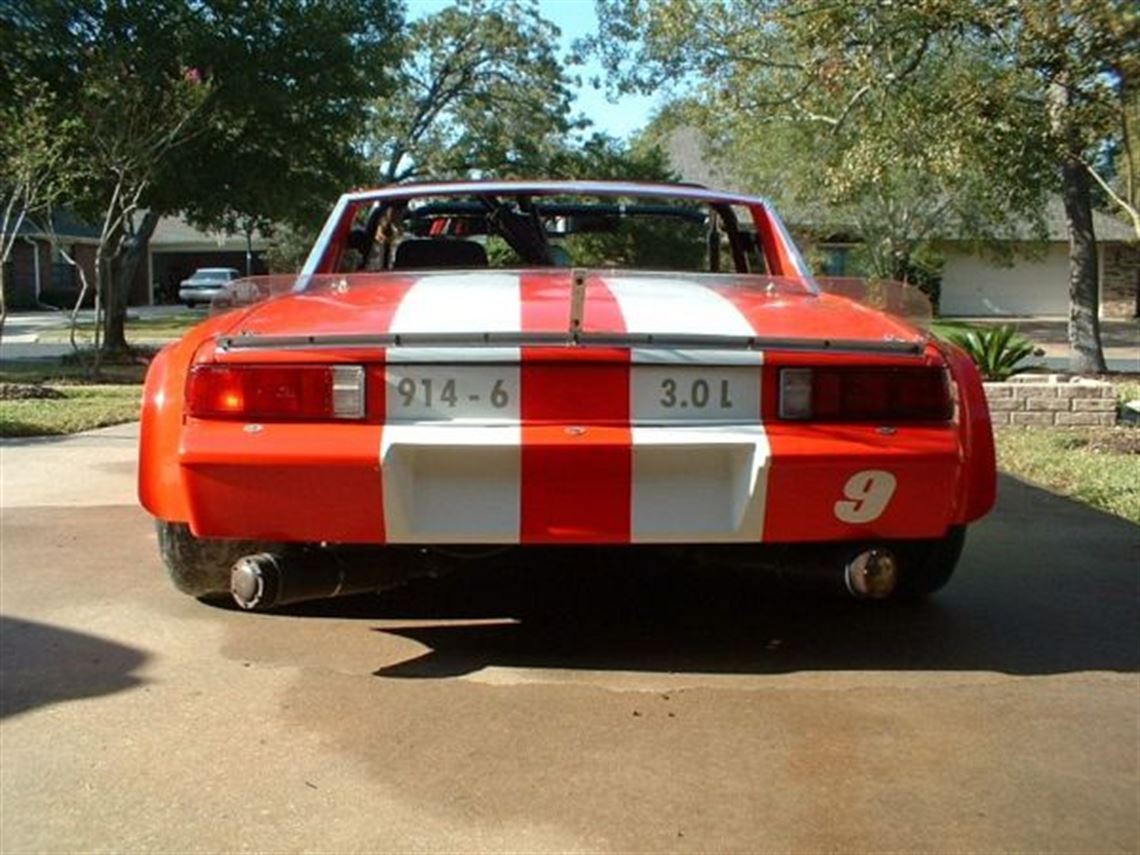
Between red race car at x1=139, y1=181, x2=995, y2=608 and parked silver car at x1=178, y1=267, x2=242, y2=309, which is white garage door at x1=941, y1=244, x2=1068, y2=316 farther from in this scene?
red race car at x1=139, y1=181, x2=995, y2=608

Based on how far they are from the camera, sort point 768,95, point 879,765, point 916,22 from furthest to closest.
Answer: point 768,95 < point 916,22 < point 879,765

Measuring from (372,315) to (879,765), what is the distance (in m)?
1.85

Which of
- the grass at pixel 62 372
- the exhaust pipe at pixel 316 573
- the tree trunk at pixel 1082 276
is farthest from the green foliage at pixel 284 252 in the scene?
the exhaust pipe at pixel 316 573

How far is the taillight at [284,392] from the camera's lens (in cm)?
339

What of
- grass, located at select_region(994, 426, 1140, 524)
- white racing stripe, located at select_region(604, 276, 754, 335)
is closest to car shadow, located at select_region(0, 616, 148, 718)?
white racing stripe, located at select_region(604, 276, 754, 335)

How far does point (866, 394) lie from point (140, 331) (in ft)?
85.9

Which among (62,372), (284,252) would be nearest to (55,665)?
(62,372)

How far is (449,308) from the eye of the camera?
3646 millimetres

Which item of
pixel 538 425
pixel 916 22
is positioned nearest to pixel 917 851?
pixel 538 425

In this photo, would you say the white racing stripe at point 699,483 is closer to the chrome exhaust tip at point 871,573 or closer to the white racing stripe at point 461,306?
the chrome exhaust tip at point 871,573

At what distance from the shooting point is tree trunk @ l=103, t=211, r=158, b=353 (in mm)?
18219

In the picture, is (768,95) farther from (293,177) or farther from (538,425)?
(538,425)

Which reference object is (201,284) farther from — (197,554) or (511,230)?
(197,554)

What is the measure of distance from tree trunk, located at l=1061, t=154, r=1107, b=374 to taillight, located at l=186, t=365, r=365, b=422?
13.9m
